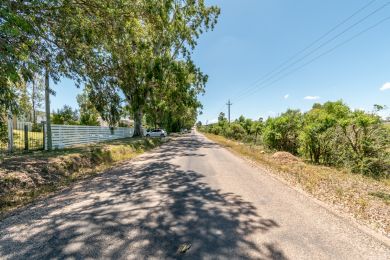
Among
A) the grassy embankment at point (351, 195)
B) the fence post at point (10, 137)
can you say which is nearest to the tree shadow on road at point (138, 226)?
the grassy embankment at point (351, 195)

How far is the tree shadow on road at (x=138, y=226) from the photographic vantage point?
3.18 m

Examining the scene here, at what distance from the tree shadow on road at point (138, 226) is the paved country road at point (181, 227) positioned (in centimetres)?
1

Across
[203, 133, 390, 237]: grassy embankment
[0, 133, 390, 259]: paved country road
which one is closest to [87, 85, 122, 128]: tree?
[0, 133, 390, 259]: paved country road

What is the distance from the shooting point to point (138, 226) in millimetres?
4000

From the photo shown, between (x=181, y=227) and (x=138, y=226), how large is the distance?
746mm

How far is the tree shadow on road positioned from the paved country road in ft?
0.05

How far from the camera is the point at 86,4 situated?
26.0 ft

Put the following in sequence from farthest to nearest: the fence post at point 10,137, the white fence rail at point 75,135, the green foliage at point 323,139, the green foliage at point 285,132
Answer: the green foliage at point 285,132 → the white fence rail at point 75,135 → the green foliage at point 323,139 → the fence post at point 10,137

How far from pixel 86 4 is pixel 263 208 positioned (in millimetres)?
8450

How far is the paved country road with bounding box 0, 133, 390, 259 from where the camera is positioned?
3.20 metres

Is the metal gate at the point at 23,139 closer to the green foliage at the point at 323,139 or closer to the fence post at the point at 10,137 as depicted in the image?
the fence post at the point at 10,137

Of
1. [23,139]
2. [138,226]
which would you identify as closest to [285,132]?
[138,226]

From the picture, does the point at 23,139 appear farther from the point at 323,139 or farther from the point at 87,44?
the point at 323,139

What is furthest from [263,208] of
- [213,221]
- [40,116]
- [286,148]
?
[40,116]
